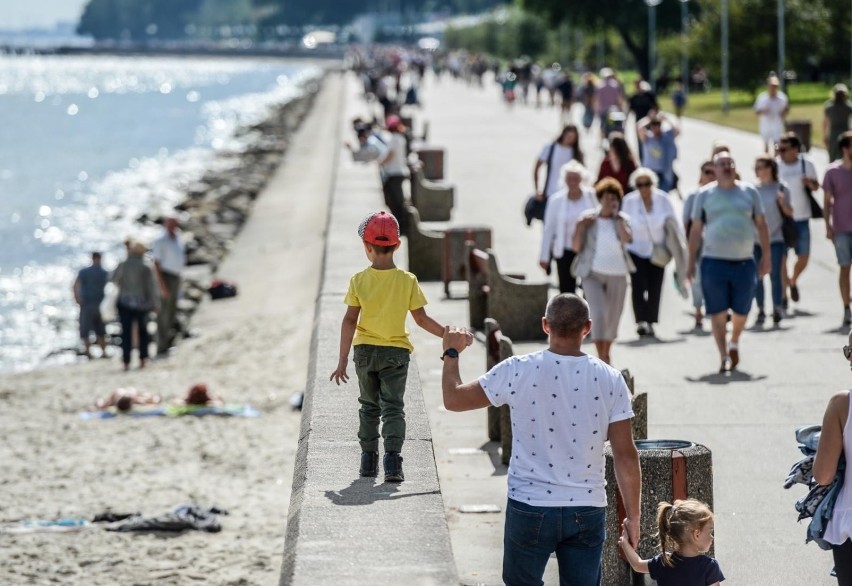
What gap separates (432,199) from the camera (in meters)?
24.0

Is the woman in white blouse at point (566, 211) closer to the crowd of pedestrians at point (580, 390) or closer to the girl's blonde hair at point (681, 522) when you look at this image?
the crowd of pedestrians at point (580, 390)

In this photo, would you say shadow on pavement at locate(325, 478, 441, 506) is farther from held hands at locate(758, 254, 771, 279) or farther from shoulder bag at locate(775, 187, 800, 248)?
shoulder bag at locate(775, 187, 800, 248)

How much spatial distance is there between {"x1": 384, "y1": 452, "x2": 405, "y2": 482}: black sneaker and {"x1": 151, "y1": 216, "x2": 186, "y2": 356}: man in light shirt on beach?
1287cm

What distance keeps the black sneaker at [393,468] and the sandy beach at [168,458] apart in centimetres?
331

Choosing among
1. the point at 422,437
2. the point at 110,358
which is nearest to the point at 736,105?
the point at 110,358

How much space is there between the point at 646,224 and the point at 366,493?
6705mm

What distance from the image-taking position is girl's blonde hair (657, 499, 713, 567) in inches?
240

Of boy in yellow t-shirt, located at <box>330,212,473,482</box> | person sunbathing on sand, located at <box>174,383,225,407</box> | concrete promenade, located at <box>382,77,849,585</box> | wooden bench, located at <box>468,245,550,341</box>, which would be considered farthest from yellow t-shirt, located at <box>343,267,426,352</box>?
person sunbathing on sand, located at <box>174,383,225,407</box>

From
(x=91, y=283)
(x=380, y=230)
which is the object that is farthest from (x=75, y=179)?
(x=380, y=230)

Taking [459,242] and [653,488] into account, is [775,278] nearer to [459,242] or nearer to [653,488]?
[459,242]

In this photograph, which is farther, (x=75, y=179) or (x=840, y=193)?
(x=75, y=179)

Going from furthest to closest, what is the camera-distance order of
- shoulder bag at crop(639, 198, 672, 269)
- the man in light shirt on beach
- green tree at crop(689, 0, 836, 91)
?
green tree at crop(689, 0, 836, 91), the man in light shirt on beach, shoulder bag at crop(639, 198, 672, 269)

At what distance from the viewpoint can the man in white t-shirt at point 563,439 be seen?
6.05 m

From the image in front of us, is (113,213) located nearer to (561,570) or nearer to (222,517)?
(222,517)
